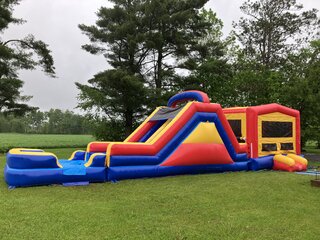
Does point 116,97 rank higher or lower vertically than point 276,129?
higher

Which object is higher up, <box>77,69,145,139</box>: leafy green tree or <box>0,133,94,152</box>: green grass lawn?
<box>77,69,145,139</box>: leafy green tree

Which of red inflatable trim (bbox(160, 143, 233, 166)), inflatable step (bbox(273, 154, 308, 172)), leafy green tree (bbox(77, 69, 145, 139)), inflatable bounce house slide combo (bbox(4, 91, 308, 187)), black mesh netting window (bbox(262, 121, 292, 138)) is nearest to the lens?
inflatable bounce house slide combo (bbox(4, 91, 308, 187))

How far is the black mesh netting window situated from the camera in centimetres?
898

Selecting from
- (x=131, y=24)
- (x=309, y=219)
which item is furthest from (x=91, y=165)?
(x=131, y=24)

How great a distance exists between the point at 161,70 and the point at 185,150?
29.9 feet

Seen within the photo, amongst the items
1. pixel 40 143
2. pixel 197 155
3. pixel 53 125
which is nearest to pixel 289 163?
pixel 197 155

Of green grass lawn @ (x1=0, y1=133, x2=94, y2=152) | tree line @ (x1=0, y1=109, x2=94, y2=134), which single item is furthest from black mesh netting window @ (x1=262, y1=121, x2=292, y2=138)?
tree line @ (x1=0, y1=109, x2=94, y2=134)

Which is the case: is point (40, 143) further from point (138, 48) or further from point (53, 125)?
point (53, 125)

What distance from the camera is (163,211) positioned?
405cm

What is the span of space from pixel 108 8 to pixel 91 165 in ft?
37.3

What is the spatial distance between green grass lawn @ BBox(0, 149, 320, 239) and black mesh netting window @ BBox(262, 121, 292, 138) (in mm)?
3045

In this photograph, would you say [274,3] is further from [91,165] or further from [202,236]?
[202,236]

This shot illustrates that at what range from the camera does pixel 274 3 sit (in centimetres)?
1881

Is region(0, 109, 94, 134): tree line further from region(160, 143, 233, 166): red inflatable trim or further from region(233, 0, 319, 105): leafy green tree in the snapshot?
region(160, 143, 233, 166): red inflatable trim
